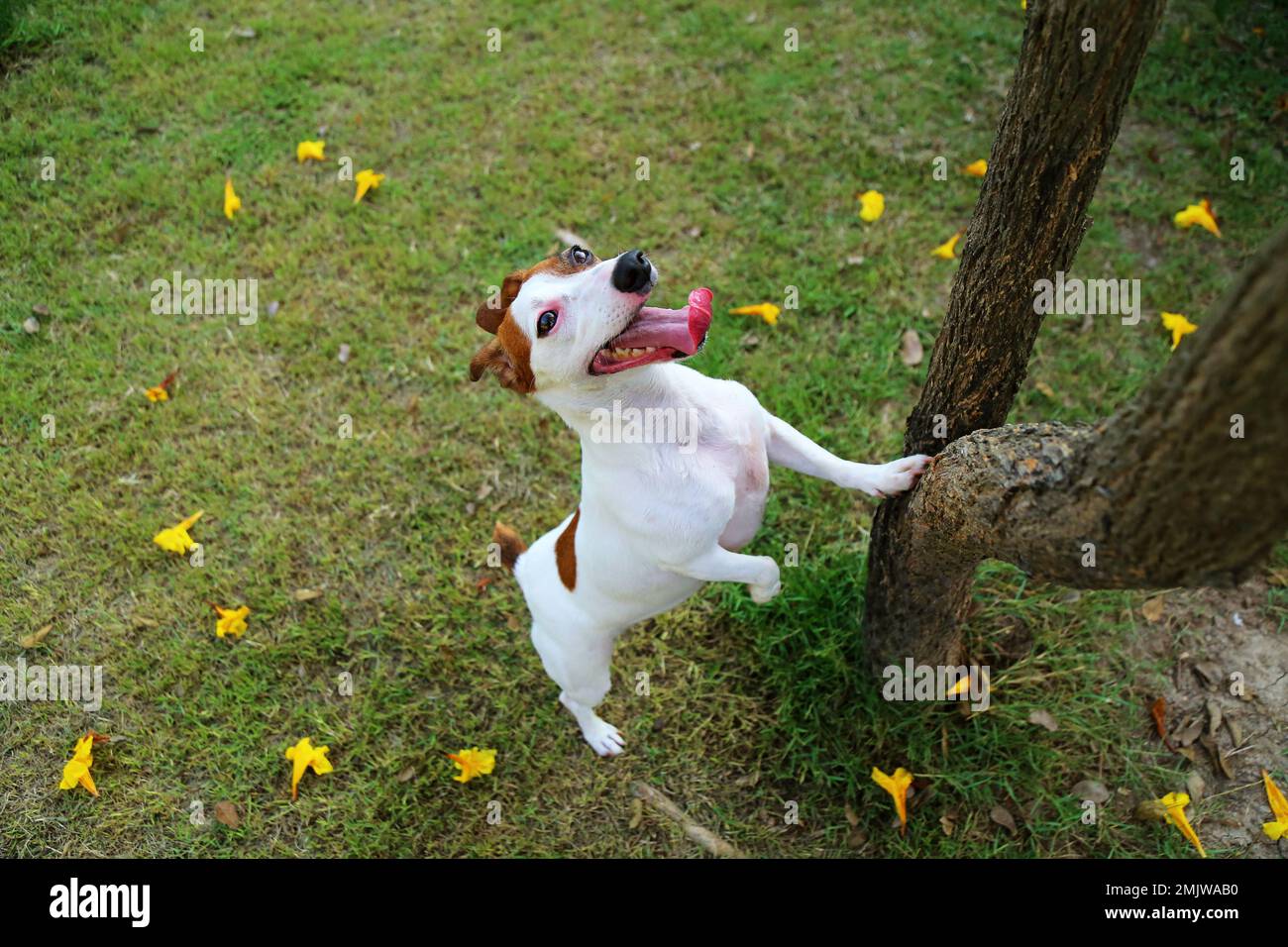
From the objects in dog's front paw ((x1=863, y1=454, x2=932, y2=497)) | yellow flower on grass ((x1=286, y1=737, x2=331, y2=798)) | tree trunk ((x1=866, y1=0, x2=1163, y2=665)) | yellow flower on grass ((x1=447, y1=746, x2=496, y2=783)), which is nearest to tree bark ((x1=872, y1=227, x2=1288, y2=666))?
dog's front paw ((x1=863, y1=454, x2=932, y2=497))

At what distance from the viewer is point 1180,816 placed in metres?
3.37

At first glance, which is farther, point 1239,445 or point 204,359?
point 204,359

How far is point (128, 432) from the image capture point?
16.2 ft

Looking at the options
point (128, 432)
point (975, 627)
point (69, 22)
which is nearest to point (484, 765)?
point (975, 627)

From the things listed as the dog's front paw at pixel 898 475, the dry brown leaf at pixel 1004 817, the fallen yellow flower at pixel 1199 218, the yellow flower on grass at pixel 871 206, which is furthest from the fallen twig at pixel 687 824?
the fallen yellow flower at pixel 1199 218

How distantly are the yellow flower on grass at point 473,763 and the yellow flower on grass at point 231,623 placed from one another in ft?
3.97

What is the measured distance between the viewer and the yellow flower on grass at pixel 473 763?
381 centimetres

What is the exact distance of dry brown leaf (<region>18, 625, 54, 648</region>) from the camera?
4.29 m

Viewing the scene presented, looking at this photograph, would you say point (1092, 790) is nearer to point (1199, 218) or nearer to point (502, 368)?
point (502, 368)

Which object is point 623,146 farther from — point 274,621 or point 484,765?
point 484,765

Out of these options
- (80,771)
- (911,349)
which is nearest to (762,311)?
(911,349)

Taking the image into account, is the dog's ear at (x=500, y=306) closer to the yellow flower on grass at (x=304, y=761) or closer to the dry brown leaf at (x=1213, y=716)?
the yellow flower on grass at (x=304, y=761)

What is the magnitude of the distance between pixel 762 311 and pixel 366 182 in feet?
8.65

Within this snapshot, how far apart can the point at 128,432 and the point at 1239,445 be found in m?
5.02
